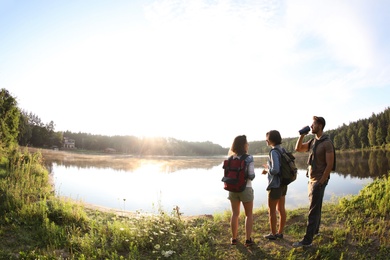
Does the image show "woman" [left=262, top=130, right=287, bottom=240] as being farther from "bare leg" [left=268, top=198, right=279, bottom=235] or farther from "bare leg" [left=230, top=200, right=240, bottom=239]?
"bare leg" [left=230, top=200, right=240, bottom=239]

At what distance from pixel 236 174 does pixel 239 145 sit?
620 mm

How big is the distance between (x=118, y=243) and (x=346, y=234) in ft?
16.3

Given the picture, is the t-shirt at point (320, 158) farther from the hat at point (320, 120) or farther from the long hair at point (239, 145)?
the long hair at point (239, 145)

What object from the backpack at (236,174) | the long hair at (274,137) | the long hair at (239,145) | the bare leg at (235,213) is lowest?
the bare leg at (235,213)

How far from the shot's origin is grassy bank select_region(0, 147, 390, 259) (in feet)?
16.8

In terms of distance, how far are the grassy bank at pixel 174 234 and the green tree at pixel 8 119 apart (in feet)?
33.9

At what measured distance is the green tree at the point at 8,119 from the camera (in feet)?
53.0

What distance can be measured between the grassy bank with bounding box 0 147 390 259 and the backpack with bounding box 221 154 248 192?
4.37 ft

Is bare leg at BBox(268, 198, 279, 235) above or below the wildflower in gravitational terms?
above

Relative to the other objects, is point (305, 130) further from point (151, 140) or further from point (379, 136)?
point (151, 140)

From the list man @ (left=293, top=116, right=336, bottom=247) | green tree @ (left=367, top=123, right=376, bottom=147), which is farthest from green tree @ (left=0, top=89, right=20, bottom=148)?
green tree @ (left=367, top=123, right=376, bottom=147)

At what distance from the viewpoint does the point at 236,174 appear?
5.32 metres

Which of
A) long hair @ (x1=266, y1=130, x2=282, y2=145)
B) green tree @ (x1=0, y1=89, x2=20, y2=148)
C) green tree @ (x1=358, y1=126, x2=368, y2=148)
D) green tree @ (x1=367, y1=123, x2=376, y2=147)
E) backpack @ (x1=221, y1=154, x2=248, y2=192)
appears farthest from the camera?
green tree @ (x1=358, y1=126, x2=368, y2=148)

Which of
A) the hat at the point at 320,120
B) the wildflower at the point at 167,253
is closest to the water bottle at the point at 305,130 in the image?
the hat at the point at 320,120
